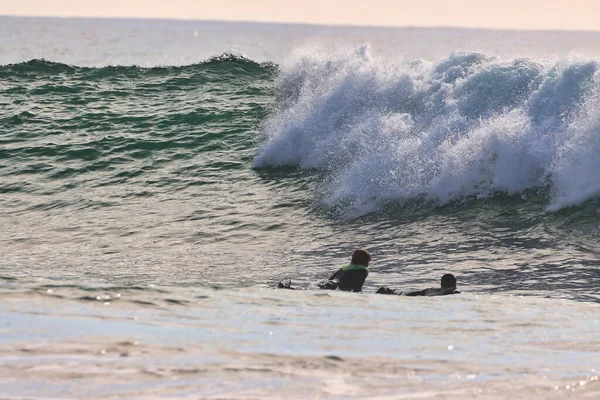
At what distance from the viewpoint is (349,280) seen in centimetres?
1053

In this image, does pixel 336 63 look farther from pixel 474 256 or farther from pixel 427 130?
pixel 474 256

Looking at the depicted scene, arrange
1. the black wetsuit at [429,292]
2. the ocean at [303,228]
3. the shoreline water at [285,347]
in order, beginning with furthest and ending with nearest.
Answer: the black wetsuit at [429,292] < the ocean at [303,228] < the shoreline water at [285,347]

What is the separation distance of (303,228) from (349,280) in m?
4.53

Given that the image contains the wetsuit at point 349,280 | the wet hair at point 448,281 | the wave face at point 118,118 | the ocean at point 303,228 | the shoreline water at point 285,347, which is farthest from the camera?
the wave face at point 118,118

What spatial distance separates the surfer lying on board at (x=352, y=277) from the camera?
34.2 feet

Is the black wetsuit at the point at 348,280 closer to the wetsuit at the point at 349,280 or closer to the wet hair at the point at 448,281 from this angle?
the wetsuit at the point at 349,280

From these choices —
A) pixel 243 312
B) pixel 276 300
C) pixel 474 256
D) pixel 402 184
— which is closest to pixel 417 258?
pixel 474 256

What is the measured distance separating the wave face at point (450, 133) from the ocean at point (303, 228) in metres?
0.04

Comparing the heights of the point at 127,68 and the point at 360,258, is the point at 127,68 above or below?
above

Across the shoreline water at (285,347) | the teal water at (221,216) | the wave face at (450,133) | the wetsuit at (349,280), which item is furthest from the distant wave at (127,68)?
the shoreline water at (285,347)

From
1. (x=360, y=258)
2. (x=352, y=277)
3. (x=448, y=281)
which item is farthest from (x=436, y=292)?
(x=360, y=258)

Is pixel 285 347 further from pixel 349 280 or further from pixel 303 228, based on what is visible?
pixel 303 228

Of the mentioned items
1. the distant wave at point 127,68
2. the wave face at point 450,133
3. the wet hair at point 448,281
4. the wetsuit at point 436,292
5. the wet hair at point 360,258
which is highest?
the distant wave at point 127,68

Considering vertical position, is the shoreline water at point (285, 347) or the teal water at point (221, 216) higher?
the teal water at point (221, 216)
